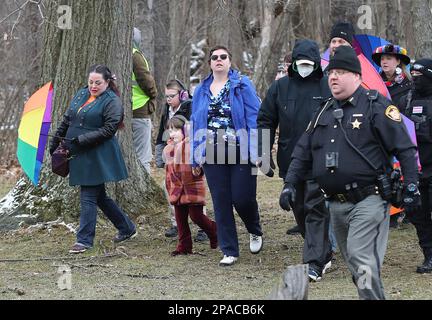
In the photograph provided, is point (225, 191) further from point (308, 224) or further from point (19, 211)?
point (19, 211)

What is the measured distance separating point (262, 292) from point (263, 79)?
548 inches

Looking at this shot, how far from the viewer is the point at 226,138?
27.3 ft

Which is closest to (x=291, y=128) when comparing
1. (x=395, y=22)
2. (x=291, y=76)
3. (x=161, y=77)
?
(x=291, y=76)

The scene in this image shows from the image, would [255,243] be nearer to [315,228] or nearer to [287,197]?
[315,228]

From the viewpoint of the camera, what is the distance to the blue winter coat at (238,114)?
8281mm

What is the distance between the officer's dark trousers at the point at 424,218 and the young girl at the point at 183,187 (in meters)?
2.19

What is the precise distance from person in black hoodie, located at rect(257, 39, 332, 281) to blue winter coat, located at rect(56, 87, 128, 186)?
1.60m

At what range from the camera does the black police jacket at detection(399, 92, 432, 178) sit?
25.6ft

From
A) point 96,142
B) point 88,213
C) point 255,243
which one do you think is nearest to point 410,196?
point 255,243

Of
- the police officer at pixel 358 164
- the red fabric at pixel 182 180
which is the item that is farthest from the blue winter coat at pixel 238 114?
the police officer at pixel 358 164

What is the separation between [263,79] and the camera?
818 inches
